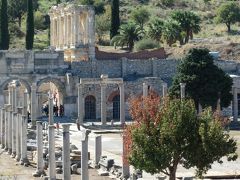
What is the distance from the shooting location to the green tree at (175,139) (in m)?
29.7

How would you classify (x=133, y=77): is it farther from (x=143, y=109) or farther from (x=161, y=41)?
(x=143, y=109)

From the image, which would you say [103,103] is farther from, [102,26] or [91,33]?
[102,26]

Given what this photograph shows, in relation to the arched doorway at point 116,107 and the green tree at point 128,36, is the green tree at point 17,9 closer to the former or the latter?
the green tree at point 128,36

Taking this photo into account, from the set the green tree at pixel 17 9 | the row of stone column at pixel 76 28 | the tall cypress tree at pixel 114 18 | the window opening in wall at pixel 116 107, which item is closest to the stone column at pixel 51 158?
the window opening in wall at pixel 116 107

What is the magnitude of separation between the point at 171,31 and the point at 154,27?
399 cm

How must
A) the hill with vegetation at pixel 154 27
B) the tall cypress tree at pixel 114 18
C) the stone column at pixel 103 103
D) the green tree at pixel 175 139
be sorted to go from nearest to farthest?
the green tree at pixel 175 139 → the stone column at pixel 103 103 → the hill with vegetation at pixel 154 27 → the tall cypress tree at pixel 114 18

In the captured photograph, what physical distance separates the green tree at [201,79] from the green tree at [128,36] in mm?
24206

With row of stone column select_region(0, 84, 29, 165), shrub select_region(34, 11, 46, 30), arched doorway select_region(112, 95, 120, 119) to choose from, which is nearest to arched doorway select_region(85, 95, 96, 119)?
arched doorway select_region(112, 95, 120, 119)

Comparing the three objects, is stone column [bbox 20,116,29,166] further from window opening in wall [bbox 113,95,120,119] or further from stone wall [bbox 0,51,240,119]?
window opening in wall [bbox 113,95,120,119]

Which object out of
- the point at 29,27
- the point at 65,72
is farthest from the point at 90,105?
the point at 29,27

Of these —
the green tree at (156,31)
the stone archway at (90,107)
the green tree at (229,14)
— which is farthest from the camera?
the green tree at (229,14)

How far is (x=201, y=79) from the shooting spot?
6141 centimetres

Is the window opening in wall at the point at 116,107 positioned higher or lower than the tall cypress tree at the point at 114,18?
lower

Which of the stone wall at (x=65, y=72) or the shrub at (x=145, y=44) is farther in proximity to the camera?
the shrub at (x=145, y=44)
